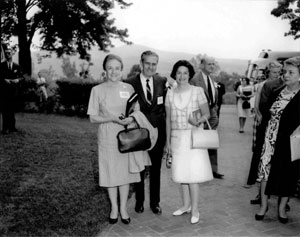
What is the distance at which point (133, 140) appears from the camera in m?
4.45

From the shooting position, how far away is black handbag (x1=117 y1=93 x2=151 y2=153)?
4430mm

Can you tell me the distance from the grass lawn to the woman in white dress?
1.10 metres

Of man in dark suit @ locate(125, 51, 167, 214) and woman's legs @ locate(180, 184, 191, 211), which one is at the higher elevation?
man in dark suit @ locate(125, 51, 167, 214)

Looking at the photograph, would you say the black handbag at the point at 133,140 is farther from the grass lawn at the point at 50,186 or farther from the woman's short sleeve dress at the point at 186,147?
the grass lawn at the point at 50,186

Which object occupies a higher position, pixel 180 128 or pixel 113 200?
pixel 180 128

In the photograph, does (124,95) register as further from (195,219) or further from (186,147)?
(195,219)

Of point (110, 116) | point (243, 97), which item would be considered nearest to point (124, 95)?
point (110, 116)

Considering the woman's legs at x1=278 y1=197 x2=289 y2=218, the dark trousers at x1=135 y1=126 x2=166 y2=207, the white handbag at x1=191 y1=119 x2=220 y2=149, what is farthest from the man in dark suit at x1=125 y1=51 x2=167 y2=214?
the woman's legs at x1=278 y1=197 x2=289 y2=218

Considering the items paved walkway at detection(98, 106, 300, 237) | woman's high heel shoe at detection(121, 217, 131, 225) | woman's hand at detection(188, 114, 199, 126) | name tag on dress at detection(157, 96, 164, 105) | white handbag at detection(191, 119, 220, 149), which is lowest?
paved walkway at detection(98, 106, 300, 237)

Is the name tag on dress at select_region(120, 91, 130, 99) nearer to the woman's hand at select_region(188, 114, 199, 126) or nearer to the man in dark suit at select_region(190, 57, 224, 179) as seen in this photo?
the woman's hand at select_region(188, 114, 199, 126)

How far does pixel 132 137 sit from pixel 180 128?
61cm

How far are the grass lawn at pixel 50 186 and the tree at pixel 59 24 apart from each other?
1226 centimetres

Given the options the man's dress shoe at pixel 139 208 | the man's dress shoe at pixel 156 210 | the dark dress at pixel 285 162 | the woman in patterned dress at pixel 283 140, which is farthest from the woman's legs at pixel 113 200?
the dark dress at pixel 285 162

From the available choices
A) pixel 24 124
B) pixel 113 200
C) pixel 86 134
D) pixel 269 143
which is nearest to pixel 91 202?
pixel 113 200
